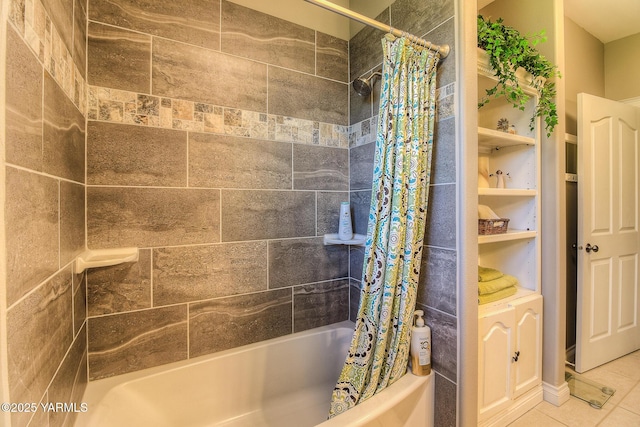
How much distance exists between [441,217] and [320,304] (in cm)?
90

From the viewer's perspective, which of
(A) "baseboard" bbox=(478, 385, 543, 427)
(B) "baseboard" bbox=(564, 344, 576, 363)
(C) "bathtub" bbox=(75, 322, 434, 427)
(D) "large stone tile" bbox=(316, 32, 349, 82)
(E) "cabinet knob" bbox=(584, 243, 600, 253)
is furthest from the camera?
(B) "baseboard" bbox=(564, 344, 576, 363)

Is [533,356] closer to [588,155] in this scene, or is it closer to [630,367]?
[630,367]

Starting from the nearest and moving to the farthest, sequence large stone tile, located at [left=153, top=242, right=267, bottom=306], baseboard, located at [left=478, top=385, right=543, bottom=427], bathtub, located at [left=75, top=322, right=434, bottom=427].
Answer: bathtub, located at [left=75, top=322, right=434, bottom=427] < large stone tile, located at [left=153, top=242, right=267, bottom=306] < baseboard, located at [left=478, top=385, right=543, bottom=427]

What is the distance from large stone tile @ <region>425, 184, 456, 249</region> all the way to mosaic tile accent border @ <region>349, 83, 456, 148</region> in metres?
0.34

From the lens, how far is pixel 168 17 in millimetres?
1275

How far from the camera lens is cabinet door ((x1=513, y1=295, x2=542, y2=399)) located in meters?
1.49

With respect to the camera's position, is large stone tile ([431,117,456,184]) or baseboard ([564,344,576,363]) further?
baseboard ([564,344,576,363])

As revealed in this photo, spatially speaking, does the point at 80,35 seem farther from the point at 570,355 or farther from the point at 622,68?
the point at 622,68

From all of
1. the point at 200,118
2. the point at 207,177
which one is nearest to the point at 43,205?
the point at 207,177

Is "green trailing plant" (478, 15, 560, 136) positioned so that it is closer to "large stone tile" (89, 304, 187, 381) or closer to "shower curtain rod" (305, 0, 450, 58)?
"shower curtain rod" (305, 0, 450, 58)

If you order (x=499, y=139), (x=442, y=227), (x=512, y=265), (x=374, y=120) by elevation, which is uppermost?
(x=374, y=120)

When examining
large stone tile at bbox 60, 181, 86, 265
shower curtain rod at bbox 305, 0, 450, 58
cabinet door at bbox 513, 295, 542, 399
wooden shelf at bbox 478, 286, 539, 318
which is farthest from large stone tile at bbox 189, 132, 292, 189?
cabinet door at bbox 513, 295, 542, 399

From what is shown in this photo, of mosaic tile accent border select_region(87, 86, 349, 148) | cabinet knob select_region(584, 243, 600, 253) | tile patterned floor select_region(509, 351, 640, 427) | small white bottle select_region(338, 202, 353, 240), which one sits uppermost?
mosaic tile accent border select_region(87, 86, 349, 148)

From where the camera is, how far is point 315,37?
1.65 m
